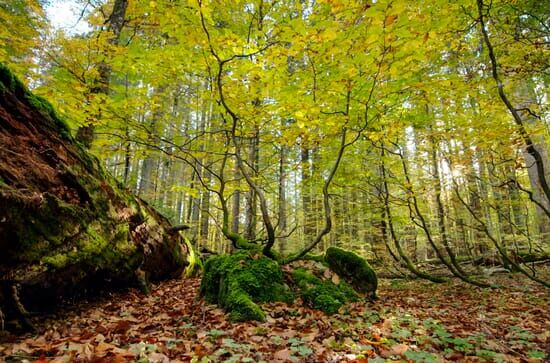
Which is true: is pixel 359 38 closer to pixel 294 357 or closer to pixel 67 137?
pixel 294 357

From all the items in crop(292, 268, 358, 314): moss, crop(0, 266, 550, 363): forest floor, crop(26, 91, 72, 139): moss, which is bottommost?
crop(0, 266, 550, 363): forest floor

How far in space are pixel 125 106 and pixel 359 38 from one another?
4.65 m

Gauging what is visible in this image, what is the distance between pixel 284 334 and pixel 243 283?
1.25 meters

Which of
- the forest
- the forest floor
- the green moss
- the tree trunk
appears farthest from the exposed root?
the tree trunk

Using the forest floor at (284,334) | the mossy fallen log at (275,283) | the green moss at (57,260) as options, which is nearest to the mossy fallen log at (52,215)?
the green moss at (57,260)

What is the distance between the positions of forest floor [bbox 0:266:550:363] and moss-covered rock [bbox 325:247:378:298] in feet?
1.30

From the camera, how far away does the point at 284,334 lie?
3199 mm

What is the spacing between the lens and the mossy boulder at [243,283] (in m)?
3.99

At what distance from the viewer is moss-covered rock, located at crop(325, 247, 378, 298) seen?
5.42 metres

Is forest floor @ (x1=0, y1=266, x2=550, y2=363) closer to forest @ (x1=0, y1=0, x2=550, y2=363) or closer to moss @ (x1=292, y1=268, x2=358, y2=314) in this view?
forest @ (x1=0, y1=0, x2=550, y2=363)

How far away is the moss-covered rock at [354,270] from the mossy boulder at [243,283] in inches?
54.6

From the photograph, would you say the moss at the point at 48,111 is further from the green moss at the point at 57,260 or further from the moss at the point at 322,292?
the moss at the point at 322,292

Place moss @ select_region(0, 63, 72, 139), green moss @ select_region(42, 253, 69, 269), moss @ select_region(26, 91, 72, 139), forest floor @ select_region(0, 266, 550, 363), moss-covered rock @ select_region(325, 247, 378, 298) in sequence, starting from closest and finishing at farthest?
forest floor @ select_region(0, 266, 550, 363) < green moss @ select_region(42, 253, 69, 269) < moss @ select_region(0, 63, 72, 139) < moss @ select_region(26, 91, 72, 139) < moss-covered rock @ select_region(325, 247, 378, 298)

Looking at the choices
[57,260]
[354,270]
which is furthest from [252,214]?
[57,260]
